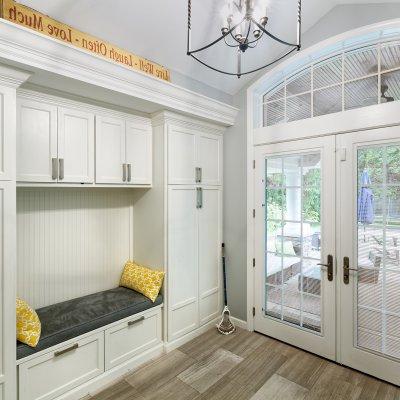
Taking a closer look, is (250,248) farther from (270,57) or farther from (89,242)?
(270,57)

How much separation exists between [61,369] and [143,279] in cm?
97

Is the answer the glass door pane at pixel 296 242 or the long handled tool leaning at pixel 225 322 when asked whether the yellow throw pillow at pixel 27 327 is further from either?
the glass door pane at pixel 296 242

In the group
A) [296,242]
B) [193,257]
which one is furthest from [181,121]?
[296,242]

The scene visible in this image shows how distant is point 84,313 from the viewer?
236cm

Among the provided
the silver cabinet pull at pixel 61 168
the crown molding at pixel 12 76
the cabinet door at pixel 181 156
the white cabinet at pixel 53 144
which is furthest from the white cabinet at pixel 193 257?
the crown molding at pixel 12 76

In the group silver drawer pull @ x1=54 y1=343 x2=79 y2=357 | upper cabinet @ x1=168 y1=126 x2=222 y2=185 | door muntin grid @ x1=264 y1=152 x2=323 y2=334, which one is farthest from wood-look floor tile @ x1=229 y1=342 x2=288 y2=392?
upper cabinet @ x1=168 y1=126 x2=222 y2=185

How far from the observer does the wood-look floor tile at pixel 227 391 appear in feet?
7.34

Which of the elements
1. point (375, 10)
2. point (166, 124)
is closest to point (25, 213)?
point (166, 124)

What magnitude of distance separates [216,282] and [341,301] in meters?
1.41

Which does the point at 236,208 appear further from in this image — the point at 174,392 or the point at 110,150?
the point at 174,392

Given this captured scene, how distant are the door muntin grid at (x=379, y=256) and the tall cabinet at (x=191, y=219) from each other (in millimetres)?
1525

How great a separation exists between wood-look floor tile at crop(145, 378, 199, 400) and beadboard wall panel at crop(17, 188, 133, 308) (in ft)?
3.67

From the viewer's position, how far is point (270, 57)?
3.01 metres

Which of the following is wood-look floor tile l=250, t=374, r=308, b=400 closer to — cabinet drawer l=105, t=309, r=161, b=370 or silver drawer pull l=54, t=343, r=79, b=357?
cabinet drawer l=105, t=309, r=161, b=370
